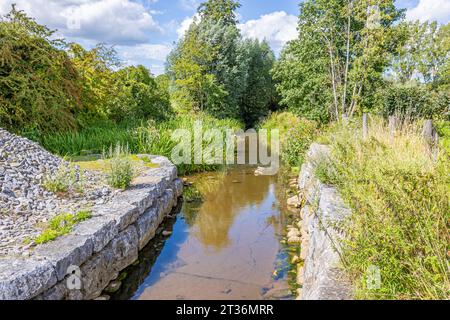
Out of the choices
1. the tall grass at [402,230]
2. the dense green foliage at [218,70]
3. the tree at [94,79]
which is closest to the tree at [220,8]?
the dense green foliage at [218,70]

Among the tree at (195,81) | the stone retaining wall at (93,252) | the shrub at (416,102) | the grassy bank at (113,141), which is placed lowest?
the stone retaining wall at (93,252)

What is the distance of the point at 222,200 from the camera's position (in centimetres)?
741

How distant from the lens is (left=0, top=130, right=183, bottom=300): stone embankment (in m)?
3.01

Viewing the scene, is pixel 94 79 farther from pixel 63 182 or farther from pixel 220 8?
pixel 220 8

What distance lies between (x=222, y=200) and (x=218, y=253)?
249 centimetres

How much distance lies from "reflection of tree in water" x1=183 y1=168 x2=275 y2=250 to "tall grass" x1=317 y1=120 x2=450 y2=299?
250 cm

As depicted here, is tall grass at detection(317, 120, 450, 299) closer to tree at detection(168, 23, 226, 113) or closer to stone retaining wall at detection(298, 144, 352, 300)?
stone retaining wall at detection(298, 144, 352, 300)

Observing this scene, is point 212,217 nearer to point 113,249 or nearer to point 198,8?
point 113,249

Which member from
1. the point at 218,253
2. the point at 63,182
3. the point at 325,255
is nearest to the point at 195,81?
the point at 63,182

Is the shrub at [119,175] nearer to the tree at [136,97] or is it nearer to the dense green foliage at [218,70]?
the tree at [136,97]

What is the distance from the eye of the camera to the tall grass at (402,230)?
256 centimetres

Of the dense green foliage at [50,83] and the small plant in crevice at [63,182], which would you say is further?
the dense green foliage at [50,83]

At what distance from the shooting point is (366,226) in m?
2.99
